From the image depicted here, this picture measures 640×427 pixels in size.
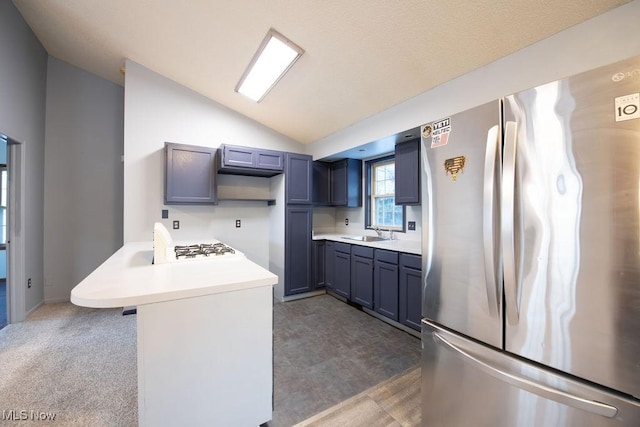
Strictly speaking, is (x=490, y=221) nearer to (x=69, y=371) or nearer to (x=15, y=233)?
(x=69, y=371)

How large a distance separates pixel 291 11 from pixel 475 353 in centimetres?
247

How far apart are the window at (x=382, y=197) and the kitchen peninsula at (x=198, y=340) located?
2.47 meters

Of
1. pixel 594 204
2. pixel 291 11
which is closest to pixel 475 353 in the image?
pixel 594 204

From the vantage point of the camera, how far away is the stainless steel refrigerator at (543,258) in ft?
2.77

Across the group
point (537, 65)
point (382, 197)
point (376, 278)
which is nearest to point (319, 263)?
point (376, 278)

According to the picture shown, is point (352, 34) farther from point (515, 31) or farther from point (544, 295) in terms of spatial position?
point (544, 295)

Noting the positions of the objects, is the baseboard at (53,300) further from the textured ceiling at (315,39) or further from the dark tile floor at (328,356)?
the textured ceiling at (315,39)

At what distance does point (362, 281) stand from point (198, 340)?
2.17m

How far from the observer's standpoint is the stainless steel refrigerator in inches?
33.3

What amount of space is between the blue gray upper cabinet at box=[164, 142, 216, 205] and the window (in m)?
2.25

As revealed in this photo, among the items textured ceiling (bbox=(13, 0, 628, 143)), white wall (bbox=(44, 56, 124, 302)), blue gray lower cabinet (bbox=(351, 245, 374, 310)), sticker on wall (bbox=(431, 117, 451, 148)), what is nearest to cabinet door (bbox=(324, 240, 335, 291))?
blue gray lower cabinet (bbox=(351, 245, 374, 310))

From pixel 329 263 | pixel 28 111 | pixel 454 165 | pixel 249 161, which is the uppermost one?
pixel 28 111

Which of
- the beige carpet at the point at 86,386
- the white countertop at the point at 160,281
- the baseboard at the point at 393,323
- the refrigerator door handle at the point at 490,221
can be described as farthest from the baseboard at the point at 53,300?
the refrigerator door handle at the point at 490,221

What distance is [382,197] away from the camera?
372 cm
